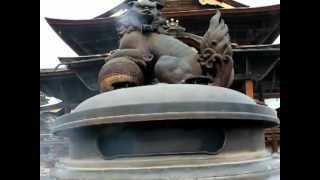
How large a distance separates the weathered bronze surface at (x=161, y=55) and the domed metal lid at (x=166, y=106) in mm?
206

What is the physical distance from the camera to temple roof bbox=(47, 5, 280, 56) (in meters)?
6.62

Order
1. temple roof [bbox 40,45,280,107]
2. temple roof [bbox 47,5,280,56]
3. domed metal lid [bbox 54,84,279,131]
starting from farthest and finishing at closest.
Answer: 1. temple roof [bbox 47,5,280,56]
2. temple roof [bbox 40,45,280,107]
3. domed metal lid [bbox 54,84,279,131]

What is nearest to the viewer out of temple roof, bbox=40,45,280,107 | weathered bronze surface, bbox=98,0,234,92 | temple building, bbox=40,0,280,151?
weathered bronze surface, bbox=98,0,234,92

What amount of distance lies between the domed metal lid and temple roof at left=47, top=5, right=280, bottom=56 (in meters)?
5.28

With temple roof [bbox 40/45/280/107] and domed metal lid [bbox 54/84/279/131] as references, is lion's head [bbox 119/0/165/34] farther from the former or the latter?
temple roof [bbox 40/45/280/107]

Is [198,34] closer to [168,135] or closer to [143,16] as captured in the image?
[143,16]

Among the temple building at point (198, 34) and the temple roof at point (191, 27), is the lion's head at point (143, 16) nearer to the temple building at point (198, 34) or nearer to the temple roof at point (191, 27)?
the temple building at point (198, 34)

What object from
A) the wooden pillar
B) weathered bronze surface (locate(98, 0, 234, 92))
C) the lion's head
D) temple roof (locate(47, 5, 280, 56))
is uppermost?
temple roof (locate(47, 5, 280, 56))

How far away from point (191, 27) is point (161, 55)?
5.51 meters

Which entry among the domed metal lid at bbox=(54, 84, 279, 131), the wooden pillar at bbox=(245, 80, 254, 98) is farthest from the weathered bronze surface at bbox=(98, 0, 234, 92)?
the wooden pillar at bbox=(245, 80, 254, 98)

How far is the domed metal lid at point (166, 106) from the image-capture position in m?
1.13
